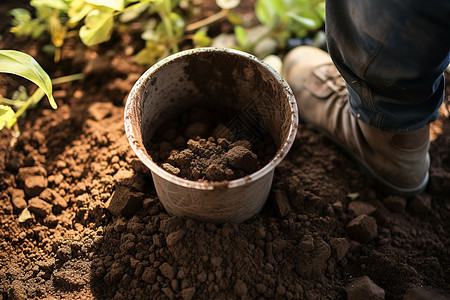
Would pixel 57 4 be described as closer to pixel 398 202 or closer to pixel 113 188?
pixel 113 188

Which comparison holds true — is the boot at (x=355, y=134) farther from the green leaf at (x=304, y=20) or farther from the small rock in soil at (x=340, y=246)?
the small rock in soil at (x=340, y=246)

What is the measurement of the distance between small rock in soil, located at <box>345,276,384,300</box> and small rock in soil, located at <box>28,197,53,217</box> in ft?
3.69

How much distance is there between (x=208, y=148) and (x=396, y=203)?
0.84 meters

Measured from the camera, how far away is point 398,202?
1.55m

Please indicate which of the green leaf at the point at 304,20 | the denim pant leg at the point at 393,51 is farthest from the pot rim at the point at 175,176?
the green leaf at the point at 304,20

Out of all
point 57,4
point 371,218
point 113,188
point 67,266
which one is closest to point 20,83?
point 57,4

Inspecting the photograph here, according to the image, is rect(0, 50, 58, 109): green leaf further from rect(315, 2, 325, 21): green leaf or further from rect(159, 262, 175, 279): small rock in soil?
rect(315, 2, 325, 21): green leaf

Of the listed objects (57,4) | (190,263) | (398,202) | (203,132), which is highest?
(57,4)

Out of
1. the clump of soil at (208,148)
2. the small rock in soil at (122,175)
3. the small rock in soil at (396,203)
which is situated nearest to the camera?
the clump of soil at (208,148)

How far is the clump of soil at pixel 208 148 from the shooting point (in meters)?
1.20

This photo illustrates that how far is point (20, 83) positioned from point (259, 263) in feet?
4.86

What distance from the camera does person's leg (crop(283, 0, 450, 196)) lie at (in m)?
1.02

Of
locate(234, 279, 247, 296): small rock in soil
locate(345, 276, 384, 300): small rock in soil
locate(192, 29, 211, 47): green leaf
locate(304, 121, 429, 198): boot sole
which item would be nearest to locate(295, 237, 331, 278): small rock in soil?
locate(345, 276, 384, 300): small rock in soil

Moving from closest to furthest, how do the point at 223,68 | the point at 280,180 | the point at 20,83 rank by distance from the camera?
the point at 223,68, the point at 280,180, the point at 20,83
